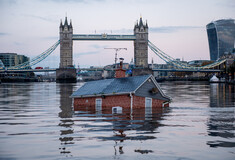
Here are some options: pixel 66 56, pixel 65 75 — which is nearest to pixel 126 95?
pixel 65 75

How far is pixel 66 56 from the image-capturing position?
162m

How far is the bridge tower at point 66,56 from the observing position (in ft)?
497

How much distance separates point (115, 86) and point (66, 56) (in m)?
139

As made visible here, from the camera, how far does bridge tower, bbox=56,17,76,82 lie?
151m

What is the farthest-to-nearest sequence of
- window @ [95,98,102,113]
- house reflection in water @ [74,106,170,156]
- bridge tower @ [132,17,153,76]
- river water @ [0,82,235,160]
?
bridge tower @ [132,17,153,76] → window @ [95,98,102,113] → house reflection in water @ [74,106,170,156] → river water @ [0,82,235,160]

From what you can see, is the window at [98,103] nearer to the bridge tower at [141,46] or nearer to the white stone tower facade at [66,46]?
the white stone tower facade at [66,46]

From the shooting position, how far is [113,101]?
992 inches

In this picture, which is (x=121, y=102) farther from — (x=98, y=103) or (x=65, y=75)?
(x=65, y=75)

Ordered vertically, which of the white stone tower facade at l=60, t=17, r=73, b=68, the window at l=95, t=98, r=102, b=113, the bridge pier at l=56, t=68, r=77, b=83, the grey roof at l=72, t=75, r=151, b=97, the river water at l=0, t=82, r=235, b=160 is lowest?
the river water at l=0, t=82, r=235, b=160

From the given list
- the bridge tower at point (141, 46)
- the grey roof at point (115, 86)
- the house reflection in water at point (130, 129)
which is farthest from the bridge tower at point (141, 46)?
the house reflection in water at point (130, 129)

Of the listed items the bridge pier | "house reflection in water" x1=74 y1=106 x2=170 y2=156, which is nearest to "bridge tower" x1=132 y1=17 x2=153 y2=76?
the bridge pier

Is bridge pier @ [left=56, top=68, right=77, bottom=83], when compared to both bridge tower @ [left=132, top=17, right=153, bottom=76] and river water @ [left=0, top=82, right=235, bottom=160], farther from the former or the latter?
river water @ [left=0, top=82, right=235, bottom=160]

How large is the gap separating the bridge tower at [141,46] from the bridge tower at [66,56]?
33992 millimetres

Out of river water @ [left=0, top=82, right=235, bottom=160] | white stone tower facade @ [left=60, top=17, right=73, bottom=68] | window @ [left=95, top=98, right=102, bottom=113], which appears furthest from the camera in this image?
white stone tower facade @ [left=60, top=17, right=73, bottom=68]
